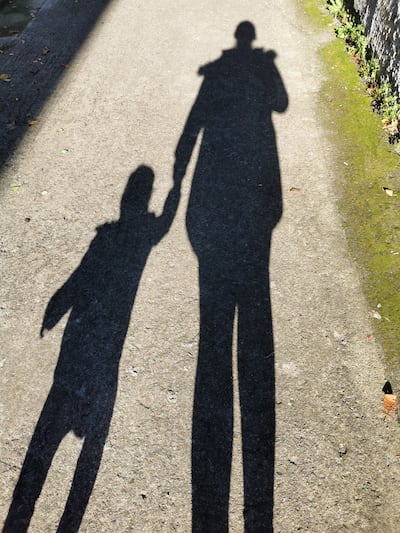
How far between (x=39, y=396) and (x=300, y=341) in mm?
2223

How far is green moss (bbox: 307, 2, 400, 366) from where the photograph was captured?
4.05 metres

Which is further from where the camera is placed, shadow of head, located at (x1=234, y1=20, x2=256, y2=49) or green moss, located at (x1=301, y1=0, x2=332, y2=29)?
green moss, located at (x1=301, y1=0, x2=332, y2=29)

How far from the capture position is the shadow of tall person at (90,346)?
310 centimetres

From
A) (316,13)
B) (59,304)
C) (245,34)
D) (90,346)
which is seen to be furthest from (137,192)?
(316,13)

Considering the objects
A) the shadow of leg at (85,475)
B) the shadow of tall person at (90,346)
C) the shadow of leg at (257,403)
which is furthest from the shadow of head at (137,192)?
the shadow of leg at (85,475)

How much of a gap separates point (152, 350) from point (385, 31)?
562cm

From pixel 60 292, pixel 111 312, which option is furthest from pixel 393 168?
pixel 60 292

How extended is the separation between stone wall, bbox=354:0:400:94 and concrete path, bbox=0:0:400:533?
115cm

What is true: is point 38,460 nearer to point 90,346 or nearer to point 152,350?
point 90,346

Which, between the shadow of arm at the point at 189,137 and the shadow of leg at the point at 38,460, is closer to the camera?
the shadow of leg at the point at 38,460

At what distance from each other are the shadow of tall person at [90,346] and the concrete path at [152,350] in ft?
0.05

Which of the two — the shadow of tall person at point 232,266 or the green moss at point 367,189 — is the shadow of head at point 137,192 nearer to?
the shadow of tall person at point 232,266

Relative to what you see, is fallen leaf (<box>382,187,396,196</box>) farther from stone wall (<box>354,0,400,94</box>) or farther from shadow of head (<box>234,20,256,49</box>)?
shadow of head (<box>234,20,256,49</box>)

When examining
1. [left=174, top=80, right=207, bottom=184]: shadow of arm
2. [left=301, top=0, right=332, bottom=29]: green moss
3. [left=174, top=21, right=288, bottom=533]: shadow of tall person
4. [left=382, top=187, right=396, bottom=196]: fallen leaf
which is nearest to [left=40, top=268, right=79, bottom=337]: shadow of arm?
[left=174, top=21, right=288, bottom=533]: shadow of tall person
